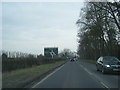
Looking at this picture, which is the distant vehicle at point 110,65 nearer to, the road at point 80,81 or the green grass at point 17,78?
the road at point 80,81

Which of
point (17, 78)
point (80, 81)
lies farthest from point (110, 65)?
point (17, 78)

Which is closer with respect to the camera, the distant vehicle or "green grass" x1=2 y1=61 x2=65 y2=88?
"green grass" x1=2 y1=61 x2=65 y2=88

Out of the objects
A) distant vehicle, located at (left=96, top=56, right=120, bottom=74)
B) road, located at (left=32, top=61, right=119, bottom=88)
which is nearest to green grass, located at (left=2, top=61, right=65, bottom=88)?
road, located at (left=32, top=61, right=119, bottom=88)

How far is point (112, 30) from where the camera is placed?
5219 cm

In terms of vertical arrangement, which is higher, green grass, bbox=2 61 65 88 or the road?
green grass, bbox=2 61 65 88

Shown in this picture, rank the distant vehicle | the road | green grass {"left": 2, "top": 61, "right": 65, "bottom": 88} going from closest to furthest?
green grass {"left": 2, "top": 61, "right": 65, "bottom": 88}, the road, the distant vehicle

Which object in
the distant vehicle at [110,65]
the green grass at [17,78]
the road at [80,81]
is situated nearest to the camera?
the green grass at [17,78]

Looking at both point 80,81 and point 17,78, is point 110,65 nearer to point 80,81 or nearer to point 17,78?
point 80,81

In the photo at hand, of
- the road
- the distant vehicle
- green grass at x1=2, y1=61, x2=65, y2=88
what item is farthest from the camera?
the distant vehicle

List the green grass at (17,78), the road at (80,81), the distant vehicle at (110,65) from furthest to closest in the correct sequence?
the distant vehicle at (110,65) < the road at (80,81) < the green grass at (17,78)

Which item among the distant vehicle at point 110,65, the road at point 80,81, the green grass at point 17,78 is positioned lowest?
the road at point 80,81


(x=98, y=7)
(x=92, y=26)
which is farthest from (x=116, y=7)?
(x=92, y=26)

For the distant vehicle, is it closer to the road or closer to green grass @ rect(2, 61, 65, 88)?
the road

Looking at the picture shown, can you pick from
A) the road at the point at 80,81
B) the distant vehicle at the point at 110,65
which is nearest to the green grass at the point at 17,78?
the road at the point at 80,81
